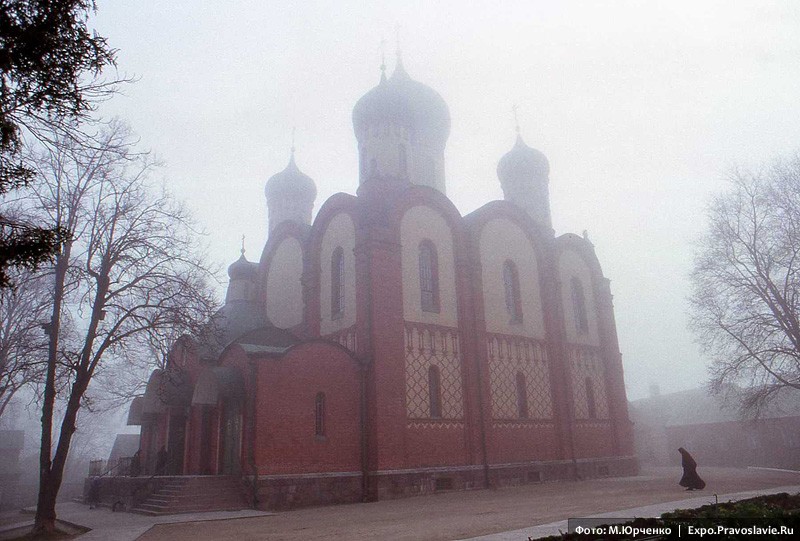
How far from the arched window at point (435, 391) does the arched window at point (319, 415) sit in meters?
3.77

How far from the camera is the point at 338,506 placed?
16.9m

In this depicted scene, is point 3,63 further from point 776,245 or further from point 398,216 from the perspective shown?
point 776,245

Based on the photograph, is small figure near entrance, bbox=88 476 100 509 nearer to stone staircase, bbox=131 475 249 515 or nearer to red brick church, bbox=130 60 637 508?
red brick church, bbox=130 60 637 508

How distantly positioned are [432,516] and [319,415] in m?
6.37

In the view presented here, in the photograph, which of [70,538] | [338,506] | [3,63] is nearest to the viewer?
[3,63]

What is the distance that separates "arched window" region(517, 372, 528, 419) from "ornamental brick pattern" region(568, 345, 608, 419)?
2.79 m

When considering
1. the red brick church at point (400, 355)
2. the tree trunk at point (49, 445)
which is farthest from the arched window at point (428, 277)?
the tree trunk at point (49, 445)

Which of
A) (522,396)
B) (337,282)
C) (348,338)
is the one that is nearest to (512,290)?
(522,396)

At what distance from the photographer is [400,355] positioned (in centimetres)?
1948

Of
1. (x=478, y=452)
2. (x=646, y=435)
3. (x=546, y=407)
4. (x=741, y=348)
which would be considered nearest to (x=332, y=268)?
(x=478, y=452)

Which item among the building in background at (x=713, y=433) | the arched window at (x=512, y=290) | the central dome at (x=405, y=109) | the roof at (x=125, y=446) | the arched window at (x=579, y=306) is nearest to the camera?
the arched window at (x=512, y=290)

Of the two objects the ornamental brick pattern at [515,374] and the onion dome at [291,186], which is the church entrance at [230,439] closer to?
→ the ornamental brick pattern at [515,374]

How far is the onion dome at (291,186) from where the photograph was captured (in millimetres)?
31719

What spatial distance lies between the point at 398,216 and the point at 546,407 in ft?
30.7
